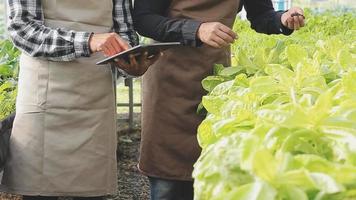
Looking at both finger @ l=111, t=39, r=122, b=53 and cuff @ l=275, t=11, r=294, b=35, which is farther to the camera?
cuff @ l=275, t=11, r=294, b=35

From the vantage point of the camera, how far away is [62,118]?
85.0 inches

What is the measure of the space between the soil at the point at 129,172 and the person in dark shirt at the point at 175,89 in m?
1.49

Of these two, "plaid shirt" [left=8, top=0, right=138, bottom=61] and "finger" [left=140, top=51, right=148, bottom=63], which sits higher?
"plaid shirt" [left=8, top=0, right=138, bottom=61]

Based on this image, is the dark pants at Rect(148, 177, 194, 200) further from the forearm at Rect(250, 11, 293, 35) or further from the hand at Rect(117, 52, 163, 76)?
the forearm at Rect(250, 11, 293, 35)

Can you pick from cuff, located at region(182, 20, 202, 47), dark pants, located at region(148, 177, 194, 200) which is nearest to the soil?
dark pants, located at region(148, 177, 194, 200)

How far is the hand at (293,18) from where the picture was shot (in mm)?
2293

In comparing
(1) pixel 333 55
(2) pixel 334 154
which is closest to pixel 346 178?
(2) pixel 334 154

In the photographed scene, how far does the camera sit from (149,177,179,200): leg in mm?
2262

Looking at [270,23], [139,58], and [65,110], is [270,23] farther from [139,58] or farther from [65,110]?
[65,110]

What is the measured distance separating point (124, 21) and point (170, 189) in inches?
26.2

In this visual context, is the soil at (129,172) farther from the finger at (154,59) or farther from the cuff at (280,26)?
the cuff at (280,26)

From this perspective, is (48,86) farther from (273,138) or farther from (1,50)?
(1,50)

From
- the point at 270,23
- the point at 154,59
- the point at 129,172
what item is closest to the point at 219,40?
the point at 154,59

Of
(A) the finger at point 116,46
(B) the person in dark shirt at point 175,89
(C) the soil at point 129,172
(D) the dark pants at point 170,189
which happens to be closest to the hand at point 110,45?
(A) the finger at point 116,46
